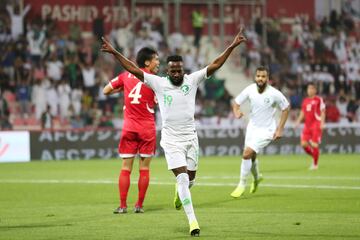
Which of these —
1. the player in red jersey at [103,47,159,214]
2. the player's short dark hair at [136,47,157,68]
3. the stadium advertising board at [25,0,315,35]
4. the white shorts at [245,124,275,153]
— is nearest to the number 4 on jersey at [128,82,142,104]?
the player in red jersey at [103,47,159,214]

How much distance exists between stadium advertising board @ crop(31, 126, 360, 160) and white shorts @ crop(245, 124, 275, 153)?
13819 mm

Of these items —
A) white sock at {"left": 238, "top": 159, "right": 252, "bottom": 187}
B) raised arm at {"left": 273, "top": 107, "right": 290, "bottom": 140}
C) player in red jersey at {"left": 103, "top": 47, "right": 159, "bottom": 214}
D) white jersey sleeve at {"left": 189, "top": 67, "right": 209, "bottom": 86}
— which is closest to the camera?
white jersey sleeve at {"left": 189, "top": 67, "right": 209, "bottom": 86}

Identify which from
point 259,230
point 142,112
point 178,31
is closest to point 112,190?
point 142,112

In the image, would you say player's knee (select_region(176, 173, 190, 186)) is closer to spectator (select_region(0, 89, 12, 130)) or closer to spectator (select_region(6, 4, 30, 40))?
spectator (select_region(0, 89, 12, 130))

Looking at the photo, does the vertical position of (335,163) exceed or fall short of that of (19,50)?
it falls short

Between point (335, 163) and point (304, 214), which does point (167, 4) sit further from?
point (304, 214)

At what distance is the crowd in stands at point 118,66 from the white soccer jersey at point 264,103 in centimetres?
1481

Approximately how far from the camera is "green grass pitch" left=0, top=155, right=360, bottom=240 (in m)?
11.3

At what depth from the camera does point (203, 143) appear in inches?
1293

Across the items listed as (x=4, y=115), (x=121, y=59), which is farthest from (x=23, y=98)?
(x=121, y=59)

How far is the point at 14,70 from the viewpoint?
3266cm

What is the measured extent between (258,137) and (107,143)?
48.3 ft

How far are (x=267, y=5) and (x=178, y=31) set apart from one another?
5.89 m

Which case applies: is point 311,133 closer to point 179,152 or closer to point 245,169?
point 245,169
